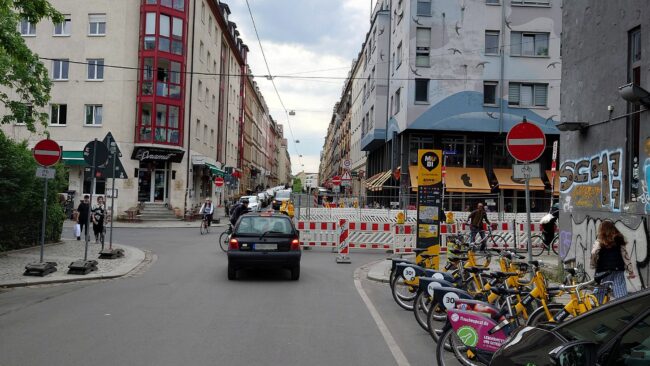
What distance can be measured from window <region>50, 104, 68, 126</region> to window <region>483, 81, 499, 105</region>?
1035 inches

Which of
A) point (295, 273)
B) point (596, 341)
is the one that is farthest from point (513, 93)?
point (596, 341)

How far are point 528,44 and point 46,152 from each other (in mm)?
30302

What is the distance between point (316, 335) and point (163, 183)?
30378 mm

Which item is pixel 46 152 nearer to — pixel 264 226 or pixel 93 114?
pixel 264 226

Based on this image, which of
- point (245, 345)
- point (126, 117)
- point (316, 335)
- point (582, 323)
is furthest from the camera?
point (126, 117)

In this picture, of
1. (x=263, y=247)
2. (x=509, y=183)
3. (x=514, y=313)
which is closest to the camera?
(x=514, y=313)

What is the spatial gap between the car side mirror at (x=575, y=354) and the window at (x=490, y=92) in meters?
32.6

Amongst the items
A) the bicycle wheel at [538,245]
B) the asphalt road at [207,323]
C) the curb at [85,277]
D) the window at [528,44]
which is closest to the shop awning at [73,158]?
the curb at [85,277]

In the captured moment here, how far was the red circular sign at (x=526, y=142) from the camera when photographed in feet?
26.8

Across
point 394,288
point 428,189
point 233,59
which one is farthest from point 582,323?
point 233,59

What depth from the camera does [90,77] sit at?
Result: 33.8 m

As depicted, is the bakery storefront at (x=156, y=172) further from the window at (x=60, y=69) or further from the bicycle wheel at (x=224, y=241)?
the bicycle wheel at (x=224, y=241)

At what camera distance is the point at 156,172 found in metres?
35.1

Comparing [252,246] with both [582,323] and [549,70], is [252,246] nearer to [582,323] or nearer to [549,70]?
[582,323]
